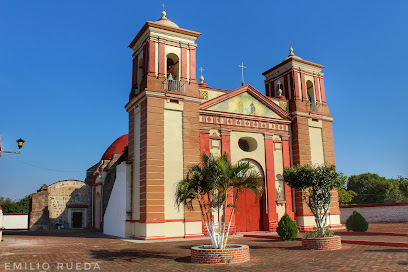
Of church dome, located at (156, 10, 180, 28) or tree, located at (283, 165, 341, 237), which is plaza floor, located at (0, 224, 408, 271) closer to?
tree, located at (283, 165, 341, 237)

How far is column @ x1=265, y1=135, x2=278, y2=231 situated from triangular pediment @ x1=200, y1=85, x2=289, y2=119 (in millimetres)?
1879

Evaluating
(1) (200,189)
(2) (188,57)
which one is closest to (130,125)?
(2) (188,57)

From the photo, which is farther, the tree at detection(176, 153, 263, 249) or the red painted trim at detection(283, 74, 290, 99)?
the red painted trim at detection(283, 74, 290, 99)

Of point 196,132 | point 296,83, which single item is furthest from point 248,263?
point 296,83

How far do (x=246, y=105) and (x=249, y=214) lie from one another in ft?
24.0

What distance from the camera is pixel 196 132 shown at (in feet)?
71.5

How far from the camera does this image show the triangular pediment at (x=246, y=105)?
2352 centimetres

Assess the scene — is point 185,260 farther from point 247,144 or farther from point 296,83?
point 296,83

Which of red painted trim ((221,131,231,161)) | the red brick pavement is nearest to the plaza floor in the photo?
the red brick pavement

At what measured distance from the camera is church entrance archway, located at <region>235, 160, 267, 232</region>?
23.1m

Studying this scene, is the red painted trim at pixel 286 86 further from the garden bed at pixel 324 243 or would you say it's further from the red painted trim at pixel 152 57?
the garden bed at pixel 324 243

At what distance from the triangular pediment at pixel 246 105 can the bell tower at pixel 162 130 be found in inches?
68.4

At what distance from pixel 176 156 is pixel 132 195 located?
3.54 metres

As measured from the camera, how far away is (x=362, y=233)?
66.3 feet
